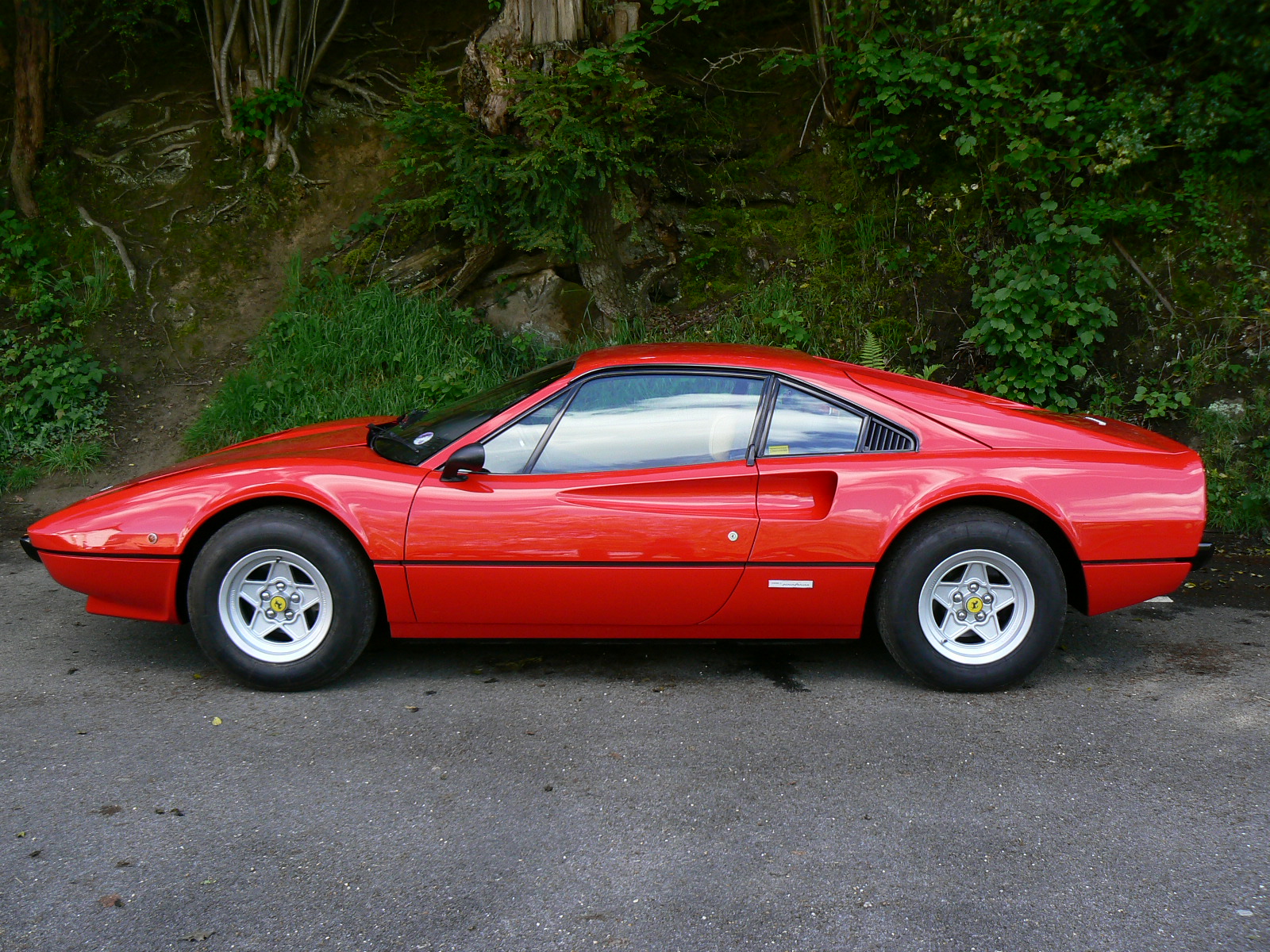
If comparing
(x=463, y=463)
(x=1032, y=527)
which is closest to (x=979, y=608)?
(x=1032, y=527)

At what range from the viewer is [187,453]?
6.85 m

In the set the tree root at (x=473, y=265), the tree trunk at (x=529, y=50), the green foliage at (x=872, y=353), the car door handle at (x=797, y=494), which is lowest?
the car door handle at (x=797, y=494)

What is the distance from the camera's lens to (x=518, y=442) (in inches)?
149

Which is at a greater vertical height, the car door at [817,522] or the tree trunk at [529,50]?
the tree trunk at [529,50]

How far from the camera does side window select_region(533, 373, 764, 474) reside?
3773 millimetres

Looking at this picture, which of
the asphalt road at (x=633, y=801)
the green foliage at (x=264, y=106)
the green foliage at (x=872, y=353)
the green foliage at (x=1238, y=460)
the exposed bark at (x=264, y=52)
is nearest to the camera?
the asphalt road at (x=633, y=801)

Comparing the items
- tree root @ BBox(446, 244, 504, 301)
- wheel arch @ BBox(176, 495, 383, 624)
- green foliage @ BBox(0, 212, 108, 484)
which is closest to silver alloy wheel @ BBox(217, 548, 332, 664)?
wheel arch @ BBox(176, 495, 383, 624)

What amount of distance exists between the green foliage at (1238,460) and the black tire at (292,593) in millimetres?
4986

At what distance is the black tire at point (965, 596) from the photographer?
3686mm

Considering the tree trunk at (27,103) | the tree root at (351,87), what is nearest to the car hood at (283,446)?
the tree trunk at (27,103)

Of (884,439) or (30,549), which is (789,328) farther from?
(30,549)

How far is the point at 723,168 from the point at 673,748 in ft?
21.1

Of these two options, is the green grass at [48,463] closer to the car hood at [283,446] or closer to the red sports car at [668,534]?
the car hood at [283,446]

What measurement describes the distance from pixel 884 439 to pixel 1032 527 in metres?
0.67
